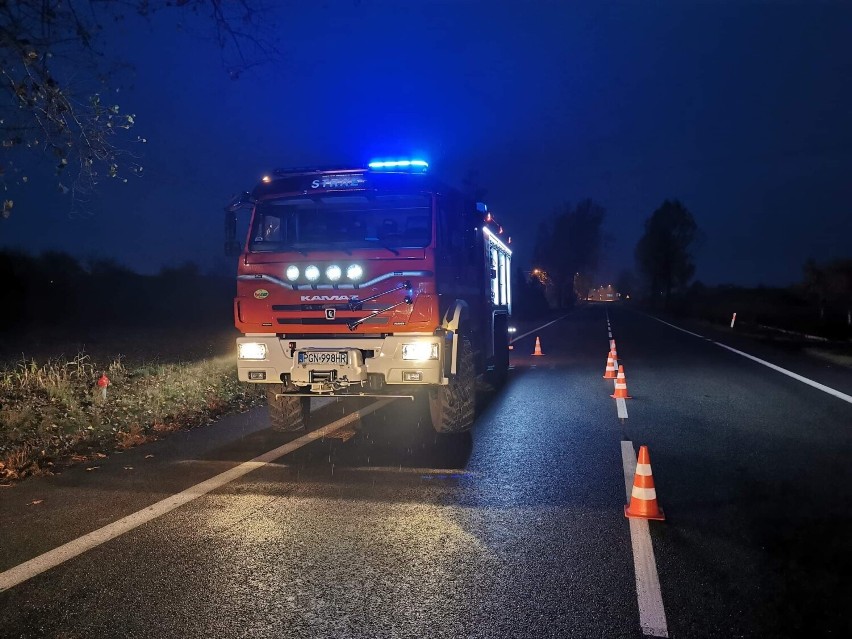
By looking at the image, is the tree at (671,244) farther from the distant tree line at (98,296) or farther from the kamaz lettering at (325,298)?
the kamaz lettering at (325,298)

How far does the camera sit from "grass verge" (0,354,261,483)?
7.80m

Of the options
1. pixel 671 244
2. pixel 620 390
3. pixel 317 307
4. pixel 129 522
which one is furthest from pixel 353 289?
pixel 671 244

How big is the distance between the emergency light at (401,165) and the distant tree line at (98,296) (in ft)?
81.5

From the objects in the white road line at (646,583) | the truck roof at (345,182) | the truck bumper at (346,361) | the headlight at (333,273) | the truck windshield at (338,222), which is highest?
the truck roof at (345,182)

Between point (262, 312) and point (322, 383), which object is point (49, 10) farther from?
point (322, 383)

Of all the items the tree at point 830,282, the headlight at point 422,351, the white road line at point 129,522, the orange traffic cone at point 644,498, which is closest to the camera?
the white road line at point 129,522

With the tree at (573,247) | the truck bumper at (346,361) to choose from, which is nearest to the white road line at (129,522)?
the truck bumper at (346,361)

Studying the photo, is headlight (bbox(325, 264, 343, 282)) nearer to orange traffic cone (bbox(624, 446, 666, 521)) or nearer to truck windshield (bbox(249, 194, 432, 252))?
truck windshield (bbox(249, 194, 432, 252))

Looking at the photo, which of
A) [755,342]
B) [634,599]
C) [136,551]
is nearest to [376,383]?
[136,551]

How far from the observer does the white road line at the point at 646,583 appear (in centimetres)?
361

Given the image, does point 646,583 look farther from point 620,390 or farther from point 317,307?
point 620,390

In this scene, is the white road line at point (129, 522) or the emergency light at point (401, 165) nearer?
the white road line at point (129, 522)

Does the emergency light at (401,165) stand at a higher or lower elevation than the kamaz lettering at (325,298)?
higher

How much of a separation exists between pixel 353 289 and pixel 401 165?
1.81 m
